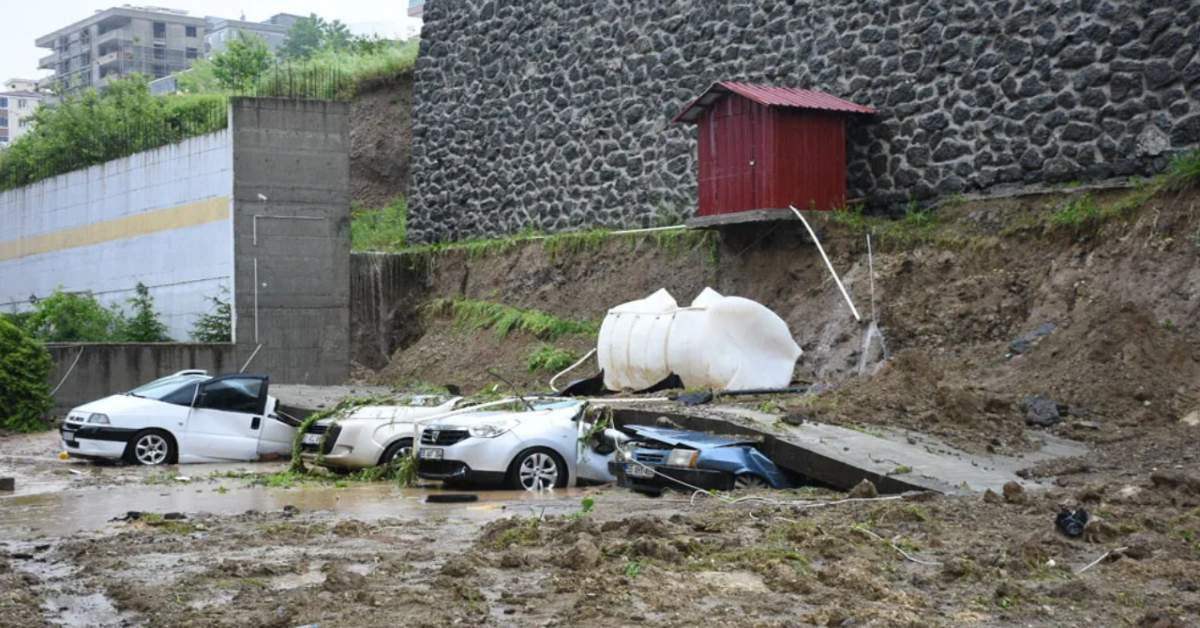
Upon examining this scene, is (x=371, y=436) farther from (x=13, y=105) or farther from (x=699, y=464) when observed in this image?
(x=13, y=105)

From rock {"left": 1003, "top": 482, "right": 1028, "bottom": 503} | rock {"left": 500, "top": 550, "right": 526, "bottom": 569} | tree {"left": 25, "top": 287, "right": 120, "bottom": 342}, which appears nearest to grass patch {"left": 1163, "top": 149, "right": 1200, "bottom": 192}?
rock {"left": 1003, "top": 482, "right": 1028, "bottom": 503}

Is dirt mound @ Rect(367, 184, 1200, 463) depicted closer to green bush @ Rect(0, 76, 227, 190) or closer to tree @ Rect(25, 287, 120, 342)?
tree @ Rect(25, 287, 120, 342)

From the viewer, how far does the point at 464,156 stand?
1275 inches

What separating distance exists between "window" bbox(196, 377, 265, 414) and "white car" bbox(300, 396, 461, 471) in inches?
120

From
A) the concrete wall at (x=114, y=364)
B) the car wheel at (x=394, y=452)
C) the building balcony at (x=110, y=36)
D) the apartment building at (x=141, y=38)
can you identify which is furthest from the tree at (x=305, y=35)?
the car wheel at (x=394, y=452)

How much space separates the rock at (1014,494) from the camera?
1202 centimetres

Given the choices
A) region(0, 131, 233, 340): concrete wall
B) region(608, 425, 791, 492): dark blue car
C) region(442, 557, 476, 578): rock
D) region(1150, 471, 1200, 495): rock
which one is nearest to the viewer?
region(442, 557, 476, 578): rock

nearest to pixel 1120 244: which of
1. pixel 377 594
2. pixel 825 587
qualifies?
pixel 825 587

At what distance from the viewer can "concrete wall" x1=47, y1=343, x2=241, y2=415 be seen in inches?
1059

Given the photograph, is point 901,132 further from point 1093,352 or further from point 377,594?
point 377,594

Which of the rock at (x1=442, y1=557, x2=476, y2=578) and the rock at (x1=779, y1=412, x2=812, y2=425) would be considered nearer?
the rock at (x1=442, y1=557, x2=476, y2=578)

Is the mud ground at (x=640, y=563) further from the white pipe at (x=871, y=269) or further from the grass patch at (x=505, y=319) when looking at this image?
the grass patch at (x=505, y=319)

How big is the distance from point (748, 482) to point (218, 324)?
16784mm

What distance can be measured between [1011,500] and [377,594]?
594 centimetres
